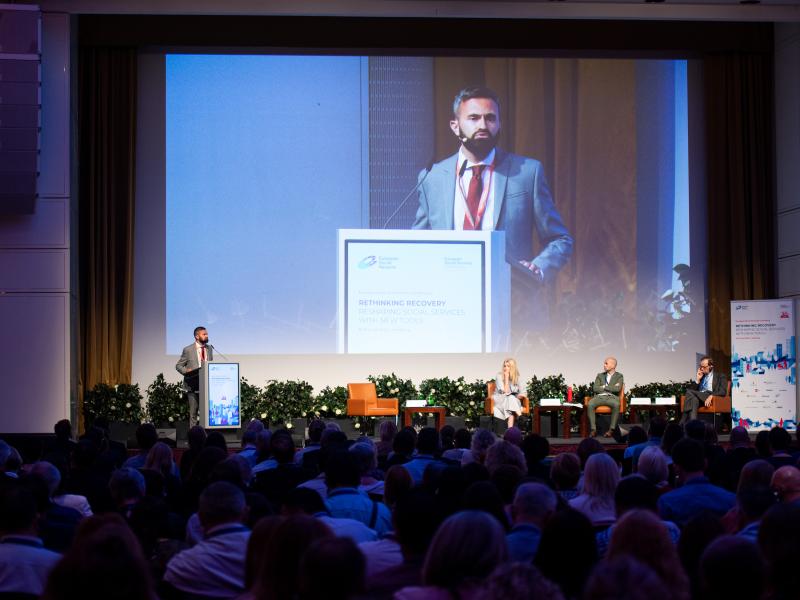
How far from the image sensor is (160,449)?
5531 millimetres

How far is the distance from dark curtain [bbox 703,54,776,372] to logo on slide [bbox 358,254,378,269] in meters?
4.34

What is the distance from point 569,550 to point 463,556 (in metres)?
0.39

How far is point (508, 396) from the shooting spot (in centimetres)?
1232

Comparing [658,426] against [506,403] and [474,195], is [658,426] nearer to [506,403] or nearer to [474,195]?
[506,403]

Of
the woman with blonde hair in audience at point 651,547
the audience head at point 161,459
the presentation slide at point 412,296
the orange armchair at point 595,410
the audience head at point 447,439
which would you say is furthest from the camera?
the presentation slide at point 412,296

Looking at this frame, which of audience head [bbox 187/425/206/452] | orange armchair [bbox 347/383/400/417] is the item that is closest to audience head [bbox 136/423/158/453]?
audience head [bbox 187/425/206/452]

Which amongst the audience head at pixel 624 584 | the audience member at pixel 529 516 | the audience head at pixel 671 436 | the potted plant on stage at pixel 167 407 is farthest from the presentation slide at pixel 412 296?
the audience head at pixel 624 584

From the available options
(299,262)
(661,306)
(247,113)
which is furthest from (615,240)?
(247,113)

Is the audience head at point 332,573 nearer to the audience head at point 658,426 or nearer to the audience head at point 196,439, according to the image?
the audience head at point 196,439

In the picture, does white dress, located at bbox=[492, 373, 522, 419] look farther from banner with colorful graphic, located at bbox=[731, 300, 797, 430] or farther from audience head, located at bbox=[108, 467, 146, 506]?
audience head, located at bbox=[108, 467, 146, 506]

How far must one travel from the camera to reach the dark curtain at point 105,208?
43.1 feet

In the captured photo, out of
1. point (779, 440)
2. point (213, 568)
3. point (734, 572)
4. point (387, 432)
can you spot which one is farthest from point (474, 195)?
point (734, 572)

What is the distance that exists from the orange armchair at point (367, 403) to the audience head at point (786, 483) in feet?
26.7

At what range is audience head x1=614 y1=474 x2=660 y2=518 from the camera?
3.89 m
